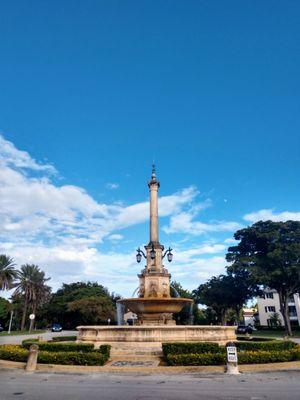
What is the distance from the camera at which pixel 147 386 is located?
1022 centimetres

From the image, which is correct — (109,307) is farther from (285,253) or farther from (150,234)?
(150,234)

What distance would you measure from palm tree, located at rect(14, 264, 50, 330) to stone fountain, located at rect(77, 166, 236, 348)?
43.6 m

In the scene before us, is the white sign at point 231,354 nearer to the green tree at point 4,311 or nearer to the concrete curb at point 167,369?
the concrete curb at point 167,369

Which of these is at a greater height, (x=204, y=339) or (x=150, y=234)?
(x=150, y=234)

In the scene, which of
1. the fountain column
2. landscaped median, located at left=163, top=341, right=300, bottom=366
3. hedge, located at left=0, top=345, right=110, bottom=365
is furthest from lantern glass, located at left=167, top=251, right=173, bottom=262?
hedge, located at left=0, top=345, right=110, bottom=365

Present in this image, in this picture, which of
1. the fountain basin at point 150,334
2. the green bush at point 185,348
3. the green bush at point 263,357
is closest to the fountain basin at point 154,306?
the fountain basin at point 150,334

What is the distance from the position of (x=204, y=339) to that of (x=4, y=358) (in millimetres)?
9689

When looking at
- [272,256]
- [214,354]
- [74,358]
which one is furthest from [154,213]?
[272,256]

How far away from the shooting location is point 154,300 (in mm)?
20609

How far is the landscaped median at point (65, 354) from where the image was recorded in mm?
13797

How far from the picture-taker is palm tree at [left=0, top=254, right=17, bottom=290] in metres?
55.9

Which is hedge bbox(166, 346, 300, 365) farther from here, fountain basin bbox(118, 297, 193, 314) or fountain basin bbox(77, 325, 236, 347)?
fountain basin bbox(118, 297, 193, 314)

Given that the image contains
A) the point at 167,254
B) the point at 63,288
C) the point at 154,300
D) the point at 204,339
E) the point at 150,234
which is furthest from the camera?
the point at 63,288

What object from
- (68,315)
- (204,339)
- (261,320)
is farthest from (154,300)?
(261,320)
